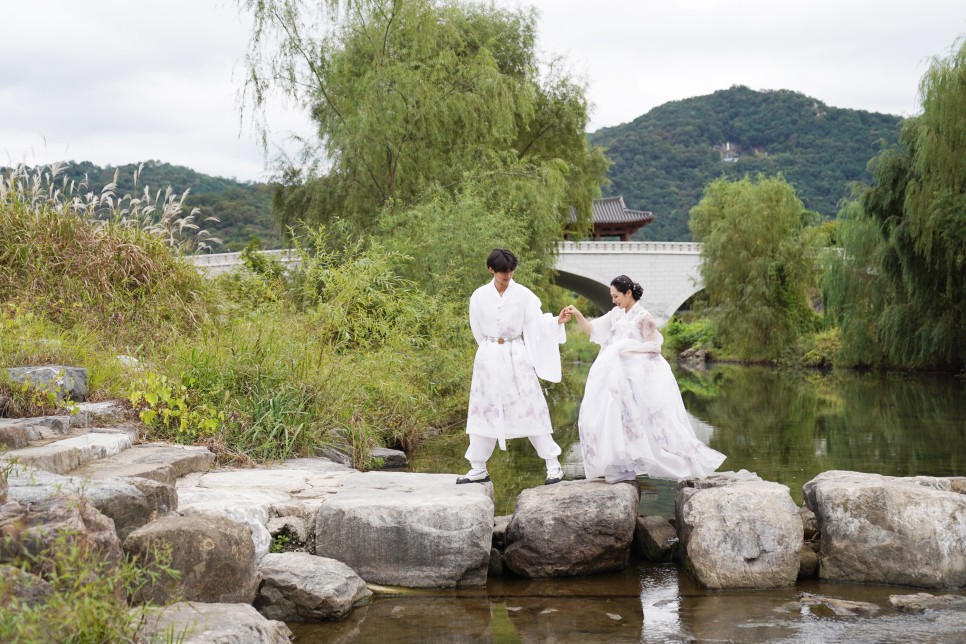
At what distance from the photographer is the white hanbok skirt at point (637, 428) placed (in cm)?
564

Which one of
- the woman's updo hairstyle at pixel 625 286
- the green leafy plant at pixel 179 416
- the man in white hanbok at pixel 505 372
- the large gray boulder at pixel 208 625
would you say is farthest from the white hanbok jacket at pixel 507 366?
the large gray boulder at pixel 208 625

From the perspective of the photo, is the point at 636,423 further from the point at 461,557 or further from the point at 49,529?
the point at 49,529

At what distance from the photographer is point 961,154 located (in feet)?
51.7

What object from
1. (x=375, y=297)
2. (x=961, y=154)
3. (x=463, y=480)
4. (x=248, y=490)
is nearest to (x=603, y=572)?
(x=463, y=480)

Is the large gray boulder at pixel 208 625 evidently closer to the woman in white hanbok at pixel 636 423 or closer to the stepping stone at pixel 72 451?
the stepping stone at pixel 72 451

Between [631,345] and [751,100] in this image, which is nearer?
[631,345]

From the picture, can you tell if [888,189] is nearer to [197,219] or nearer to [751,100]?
[197,219]

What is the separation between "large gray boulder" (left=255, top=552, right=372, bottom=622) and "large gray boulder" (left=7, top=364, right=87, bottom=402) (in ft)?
7.04

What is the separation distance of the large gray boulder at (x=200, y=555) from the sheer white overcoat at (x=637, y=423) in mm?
2453

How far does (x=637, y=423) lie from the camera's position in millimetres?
5703

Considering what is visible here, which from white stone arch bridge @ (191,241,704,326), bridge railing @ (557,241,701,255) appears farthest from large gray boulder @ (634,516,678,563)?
white stone arch bridge @ (191,241,704,326)

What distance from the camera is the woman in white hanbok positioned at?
5648 millimetres

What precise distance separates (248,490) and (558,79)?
14718 mm

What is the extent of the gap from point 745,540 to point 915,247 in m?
14.7
